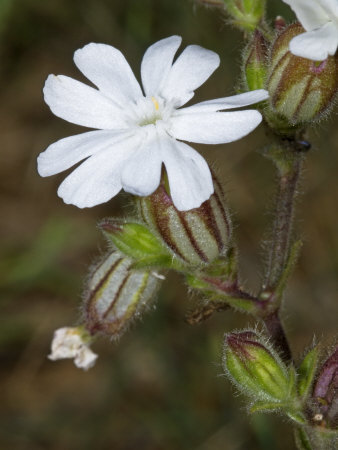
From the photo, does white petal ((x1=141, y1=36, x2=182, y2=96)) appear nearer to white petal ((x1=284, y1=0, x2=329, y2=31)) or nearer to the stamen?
the stamen

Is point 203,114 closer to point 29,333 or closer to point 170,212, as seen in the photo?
point 170,212

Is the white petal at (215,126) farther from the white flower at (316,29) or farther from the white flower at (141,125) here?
the white flower at (316,29)

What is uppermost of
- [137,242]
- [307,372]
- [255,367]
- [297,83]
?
[297,83]

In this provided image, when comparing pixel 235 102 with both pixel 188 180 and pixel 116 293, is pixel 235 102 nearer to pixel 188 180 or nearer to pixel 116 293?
pixel 188 180

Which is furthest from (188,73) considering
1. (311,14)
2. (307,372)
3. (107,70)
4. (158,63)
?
(307,372)

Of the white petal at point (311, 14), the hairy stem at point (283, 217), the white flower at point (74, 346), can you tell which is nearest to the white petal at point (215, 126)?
the white petal at point (311, 14)
